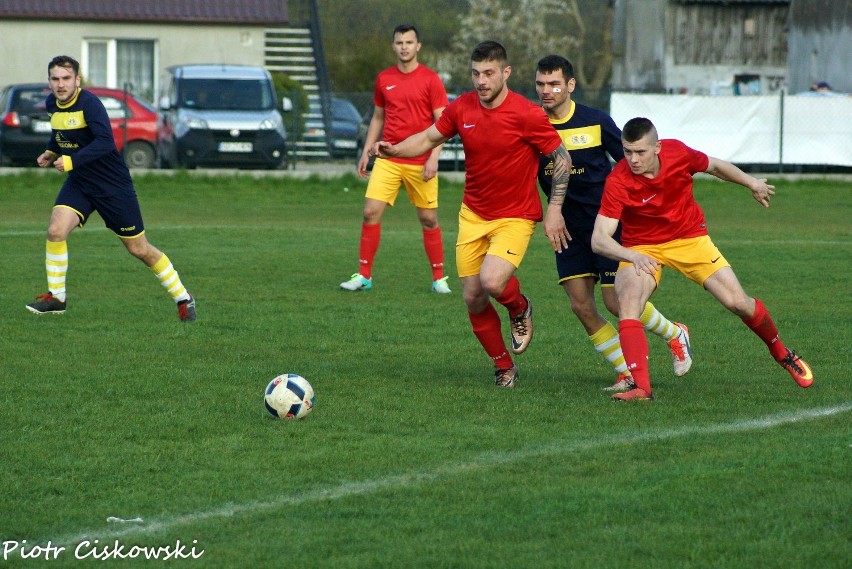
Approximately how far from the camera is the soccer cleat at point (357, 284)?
1267cm

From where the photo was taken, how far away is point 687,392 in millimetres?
7914

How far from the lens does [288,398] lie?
23.1 ft

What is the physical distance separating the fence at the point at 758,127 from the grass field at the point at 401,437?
47.9ft

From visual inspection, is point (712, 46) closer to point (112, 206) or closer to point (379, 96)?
point (379, 96)

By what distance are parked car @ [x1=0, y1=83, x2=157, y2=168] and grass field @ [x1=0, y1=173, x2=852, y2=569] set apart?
13.5 meters

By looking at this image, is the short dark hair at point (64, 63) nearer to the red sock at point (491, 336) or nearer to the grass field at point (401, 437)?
the grass field at point (401, 437)

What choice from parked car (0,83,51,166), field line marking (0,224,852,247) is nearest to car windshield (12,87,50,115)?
parked car (0,83,51,166)

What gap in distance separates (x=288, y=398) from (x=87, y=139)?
4.35 metres

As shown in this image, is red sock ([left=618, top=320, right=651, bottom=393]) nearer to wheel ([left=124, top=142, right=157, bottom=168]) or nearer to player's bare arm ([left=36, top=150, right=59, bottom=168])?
player's bare arm ([left=36, top=150, right=59, bottom=168])

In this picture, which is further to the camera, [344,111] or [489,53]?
[344,111]

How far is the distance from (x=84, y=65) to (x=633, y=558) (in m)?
35.3

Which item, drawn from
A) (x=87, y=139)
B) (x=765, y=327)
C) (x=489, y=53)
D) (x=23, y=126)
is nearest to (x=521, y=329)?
(x=765, y=327)

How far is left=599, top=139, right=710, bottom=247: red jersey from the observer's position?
7531mm

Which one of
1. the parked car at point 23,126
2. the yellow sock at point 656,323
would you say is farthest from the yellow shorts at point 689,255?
the parked car at point 23,126
